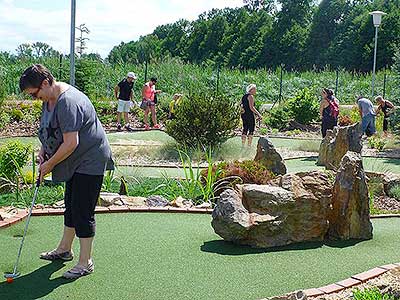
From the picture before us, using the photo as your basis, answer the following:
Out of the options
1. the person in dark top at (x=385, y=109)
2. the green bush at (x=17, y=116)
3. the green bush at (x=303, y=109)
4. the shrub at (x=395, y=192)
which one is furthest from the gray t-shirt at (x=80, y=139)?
the green bush at (x=303, y=109)

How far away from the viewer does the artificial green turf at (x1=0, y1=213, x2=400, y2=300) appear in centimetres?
447

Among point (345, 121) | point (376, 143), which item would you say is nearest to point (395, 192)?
point (376, 143)

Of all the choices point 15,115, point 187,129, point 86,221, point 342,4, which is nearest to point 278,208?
point 86,221

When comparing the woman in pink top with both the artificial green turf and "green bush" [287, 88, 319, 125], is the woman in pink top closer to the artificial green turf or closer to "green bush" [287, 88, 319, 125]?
"green bush" [287, 88, 319, 125]

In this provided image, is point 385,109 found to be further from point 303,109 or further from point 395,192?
point 395,192

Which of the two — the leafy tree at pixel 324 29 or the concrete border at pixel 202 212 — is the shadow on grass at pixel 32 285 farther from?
the leafy tree at pixel 324 29

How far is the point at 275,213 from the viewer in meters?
5.73

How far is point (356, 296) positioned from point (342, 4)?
65549 millimetres

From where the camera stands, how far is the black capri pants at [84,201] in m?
4.55

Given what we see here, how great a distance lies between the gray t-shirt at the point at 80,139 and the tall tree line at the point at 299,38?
46.9 meters

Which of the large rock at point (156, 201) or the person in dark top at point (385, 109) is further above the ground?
the person in dark top at point (385, 109)

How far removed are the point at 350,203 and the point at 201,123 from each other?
6.68m

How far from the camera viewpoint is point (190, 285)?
15.1 ft

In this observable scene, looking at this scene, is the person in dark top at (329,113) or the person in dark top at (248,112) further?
the person in dark top at (329,113)
